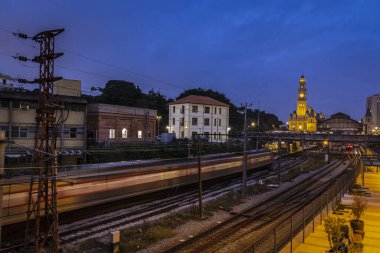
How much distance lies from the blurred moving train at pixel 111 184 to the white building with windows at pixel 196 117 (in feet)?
111

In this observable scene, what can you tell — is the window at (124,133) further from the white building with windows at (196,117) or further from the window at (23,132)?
the white building with windows at (196,117)

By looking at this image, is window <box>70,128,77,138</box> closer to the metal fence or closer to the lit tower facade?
the metal fence

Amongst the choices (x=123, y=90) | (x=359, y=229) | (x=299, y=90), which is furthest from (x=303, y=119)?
(x=359, y=229)

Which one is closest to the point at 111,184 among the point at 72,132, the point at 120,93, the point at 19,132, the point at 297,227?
the point at 297,227

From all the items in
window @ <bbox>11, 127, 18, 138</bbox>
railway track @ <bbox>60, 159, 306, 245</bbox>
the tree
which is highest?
the tree

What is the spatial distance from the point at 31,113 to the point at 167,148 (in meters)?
16.6

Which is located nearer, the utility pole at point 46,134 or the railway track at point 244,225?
the utility pole at point 46,134

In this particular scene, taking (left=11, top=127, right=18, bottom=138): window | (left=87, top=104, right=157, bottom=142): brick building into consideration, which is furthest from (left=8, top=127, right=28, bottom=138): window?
(left=87, top=104, right=157, bottom=142): brick building

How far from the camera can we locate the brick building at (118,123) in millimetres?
42500

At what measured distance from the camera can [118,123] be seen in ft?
148

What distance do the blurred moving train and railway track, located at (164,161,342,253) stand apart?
568cm

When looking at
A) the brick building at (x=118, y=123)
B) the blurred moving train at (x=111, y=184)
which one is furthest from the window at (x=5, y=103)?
the blurred moving train at (x=111, y=184)

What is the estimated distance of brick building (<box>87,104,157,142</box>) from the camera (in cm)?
4250

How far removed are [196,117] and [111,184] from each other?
47.1 metres
